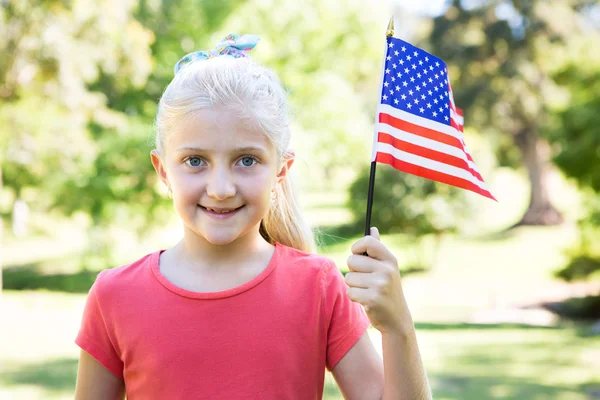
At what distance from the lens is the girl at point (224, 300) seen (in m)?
1.74

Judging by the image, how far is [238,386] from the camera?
5.69 ft

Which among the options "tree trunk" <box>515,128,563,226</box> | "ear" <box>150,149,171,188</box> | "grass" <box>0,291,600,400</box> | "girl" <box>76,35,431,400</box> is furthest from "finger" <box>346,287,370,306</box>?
"tree trunk" <box>515,128,563,226</box>

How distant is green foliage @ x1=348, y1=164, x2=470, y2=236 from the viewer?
19969 mm

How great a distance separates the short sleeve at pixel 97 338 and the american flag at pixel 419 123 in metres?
0.78

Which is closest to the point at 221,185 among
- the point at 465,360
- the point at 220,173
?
the point at 220,173

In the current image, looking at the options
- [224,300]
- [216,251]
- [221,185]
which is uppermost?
[221,185]

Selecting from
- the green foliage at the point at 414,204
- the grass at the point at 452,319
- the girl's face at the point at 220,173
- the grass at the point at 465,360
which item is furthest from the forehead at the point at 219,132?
the green foliage at the point at 414,204

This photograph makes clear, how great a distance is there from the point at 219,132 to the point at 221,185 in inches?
5.1

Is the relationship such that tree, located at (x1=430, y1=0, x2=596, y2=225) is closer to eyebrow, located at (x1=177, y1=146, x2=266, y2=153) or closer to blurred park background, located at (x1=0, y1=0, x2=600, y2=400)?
blurred park background, located at (x1=0, y1=0, x2=600, y2=400)

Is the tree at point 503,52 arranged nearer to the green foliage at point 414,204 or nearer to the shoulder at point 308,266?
the green foliage at point 414,204

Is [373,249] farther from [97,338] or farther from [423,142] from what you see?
[97,338]

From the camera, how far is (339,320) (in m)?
1.79

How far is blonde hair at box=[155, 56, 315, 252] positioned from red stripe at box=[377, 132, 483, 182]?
0.83 ft

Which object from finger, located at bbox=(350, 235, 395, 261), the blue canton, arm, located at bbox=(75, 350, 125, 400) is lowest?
arm, located at bbox=(75, 350, 125, 400)
